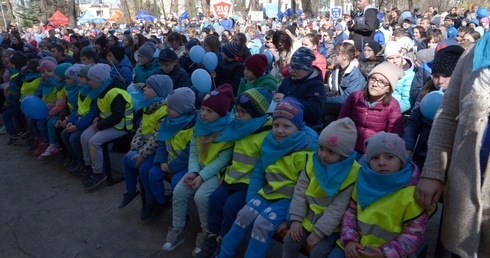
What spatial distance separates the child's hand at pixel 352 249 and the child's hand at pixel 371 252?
2cm

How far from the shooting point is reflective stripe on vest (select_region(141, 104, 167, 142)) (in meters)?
3.97

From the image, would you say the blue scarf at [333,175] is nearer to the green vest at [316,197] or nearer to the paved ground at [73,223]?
the green vest at [316,197]

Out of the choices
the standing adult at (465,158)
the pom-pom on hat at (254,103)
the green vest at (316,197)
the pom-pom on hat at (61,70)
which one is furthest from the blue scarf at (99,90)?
the standing adult at (465,158)

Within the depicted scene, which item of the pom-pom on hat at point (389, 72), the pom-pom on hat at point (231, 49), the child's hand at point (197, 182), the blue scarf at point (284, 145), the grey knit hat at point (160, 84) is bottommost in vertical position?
the child's hand at point (197, 182)

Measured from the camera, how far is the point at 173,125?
3.66 metres

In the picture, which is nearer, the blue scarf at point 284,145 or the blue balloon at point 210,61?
the blue scarf at point 284,145

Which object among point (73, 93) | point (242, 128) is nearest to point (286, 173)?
point (242, 128)

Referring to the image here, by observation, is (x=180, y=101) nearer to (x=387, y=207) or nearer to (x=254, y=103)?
(x=254, y=103)

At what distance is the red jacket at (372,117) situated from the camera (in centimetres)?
326

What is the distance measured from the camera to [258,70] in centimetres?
471

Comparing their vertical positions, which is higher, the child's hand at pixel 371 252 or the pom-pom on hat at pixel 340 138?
the pom-pom on hat at pixel 340 138

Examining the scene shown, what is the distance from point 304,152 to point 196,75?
255cm

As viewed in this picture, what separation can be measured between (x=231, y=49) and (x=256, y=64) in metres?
1.26

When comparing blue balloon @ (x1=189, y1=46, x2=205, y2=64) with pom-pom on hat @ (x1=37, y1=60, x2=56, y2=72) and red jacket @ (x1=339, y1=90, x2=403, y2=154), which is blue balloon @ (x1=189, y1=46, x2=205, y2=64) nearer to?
pom-pom on hat @ (x1=37, y1=60, x2=56, y2=72)
